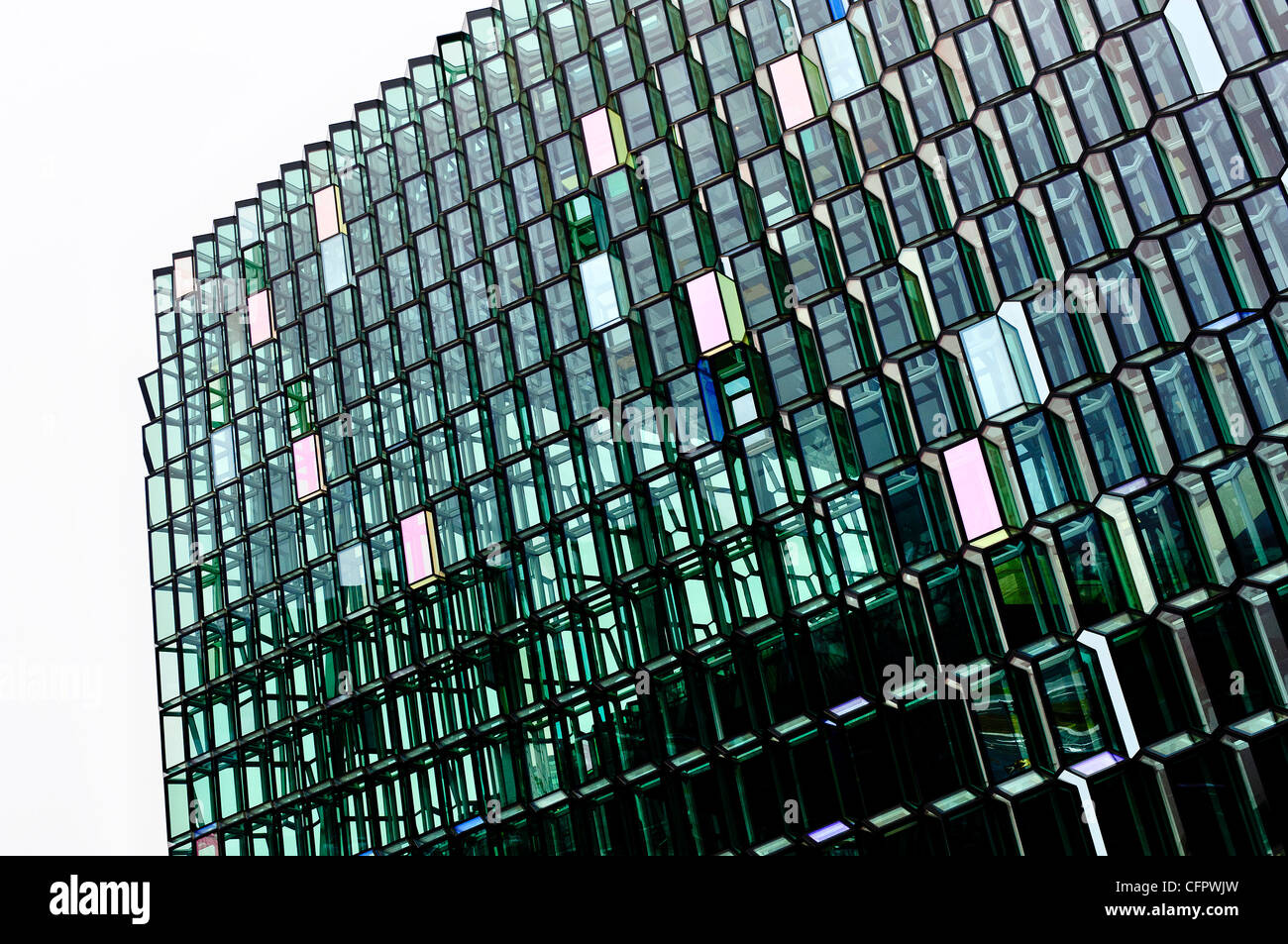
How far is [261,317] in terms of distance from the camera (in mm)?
29906

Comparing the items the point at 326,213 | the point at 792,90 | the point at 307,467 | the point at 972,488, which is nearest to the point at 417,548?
the point at 307,467

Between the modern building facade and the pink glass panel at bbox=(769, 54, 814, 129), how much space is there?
0.22 ft

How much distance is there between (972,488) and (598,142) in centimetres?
1063

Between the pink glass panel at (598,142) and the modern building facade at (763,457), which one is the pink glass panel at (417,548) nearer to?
the modern building facade at (763,457)

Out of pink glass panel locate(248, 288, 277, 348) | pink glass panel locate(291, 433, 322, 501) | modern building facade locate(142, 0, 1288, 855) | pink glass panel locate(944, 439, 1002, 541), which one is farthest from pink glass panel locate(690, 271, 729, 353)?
pink glass panel locate(248, 288, 277, 348)

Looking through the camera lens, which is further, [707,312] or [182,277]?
[182,277]

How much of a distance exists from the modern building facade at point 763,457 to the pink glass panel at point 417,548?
0.08 metres

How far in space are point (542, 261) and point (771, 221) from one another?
5093mm

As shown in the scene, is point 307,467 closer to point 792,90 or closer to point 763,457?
point 763,457

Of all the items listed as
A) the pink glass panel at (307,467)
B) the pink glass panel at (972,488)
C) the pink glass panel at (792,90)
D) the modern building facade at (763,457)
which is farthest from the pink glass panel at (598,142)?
the pink glass panel at (972,488)

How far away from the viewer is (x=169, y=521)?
29.5m

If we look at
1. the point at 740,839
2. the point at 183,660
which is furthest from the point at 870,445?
the point at 183,660
